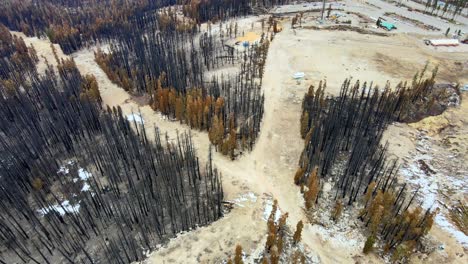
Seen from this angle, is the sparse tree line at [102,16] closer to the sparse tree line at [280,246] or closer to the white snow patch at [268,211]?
the white snow patch at [268,211]

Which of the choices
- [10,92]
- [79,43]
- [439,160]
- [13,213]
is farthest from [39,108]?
[439,160]

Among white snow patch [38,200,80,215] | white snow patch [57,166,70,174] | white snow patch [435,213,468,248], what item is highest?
white snow patch [435,213,468,248]

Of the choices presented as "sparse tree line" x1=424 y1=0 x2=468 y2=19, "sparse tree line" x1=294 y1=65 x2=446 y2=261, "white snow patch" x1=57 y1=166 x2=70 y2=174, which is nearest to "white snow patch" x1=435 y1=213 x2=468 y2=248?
"sparse tree line" x1=294 y1=65 x2=446 y2=261

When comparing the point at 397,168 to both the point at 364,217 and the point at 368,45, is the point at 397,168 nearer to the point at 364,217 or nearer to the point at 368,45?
the point at 364,217

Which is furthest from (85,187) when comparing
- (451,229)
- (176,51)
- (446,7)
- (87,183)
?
(446,7)

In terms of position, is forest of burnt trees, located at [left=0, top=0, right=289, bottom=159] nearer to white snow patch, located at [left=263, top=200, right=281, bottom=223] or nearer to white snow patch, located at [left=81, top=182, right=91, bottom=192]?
white snow patch, located at [left=263, top=200, right=281, bottom=223]
